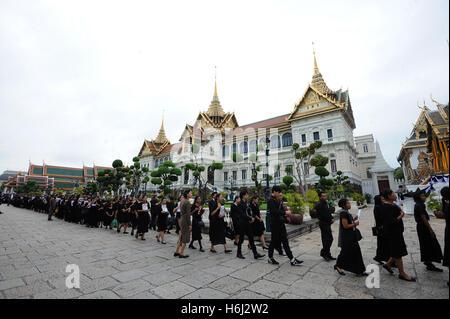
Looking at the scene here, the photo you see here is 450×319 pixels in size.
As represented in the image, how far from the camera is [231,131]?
135 feet

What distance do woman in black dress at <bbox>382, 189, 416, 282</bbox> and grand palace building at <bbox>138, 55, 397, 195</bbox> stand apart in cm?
1830

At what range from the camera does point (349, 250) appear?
3.88m

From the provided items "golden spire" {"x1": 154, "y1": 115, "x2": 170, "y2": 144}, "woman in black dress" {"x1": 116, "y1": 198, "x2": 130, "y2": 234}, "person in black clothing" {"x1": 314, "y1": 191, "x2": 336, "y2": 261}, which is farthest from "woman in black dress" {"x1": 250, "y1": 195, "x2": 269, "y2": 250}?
"golden spire" {"x1": 154, "y1": 115, "x2": 170, "y2": 144}

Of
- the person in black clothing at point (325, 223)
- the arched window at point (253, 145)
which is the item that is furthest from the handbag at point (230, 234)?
the arched window at point (253, 145)

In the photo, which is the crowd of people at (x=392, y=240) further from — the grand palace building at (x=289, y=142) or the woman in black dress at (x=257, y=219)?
the grand palace building at (x=289, y=142)

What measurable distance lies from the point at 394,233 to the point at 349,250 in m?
0.80

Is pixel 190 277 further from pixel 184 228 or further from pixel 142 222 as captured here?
pixel 142 222

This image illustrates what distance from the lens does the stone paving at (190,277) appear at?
10.3ft

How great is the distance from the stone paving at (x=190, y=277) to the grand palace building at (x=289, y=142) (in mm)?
17742

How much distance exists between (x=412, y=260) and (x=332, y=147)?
25.1 meters
